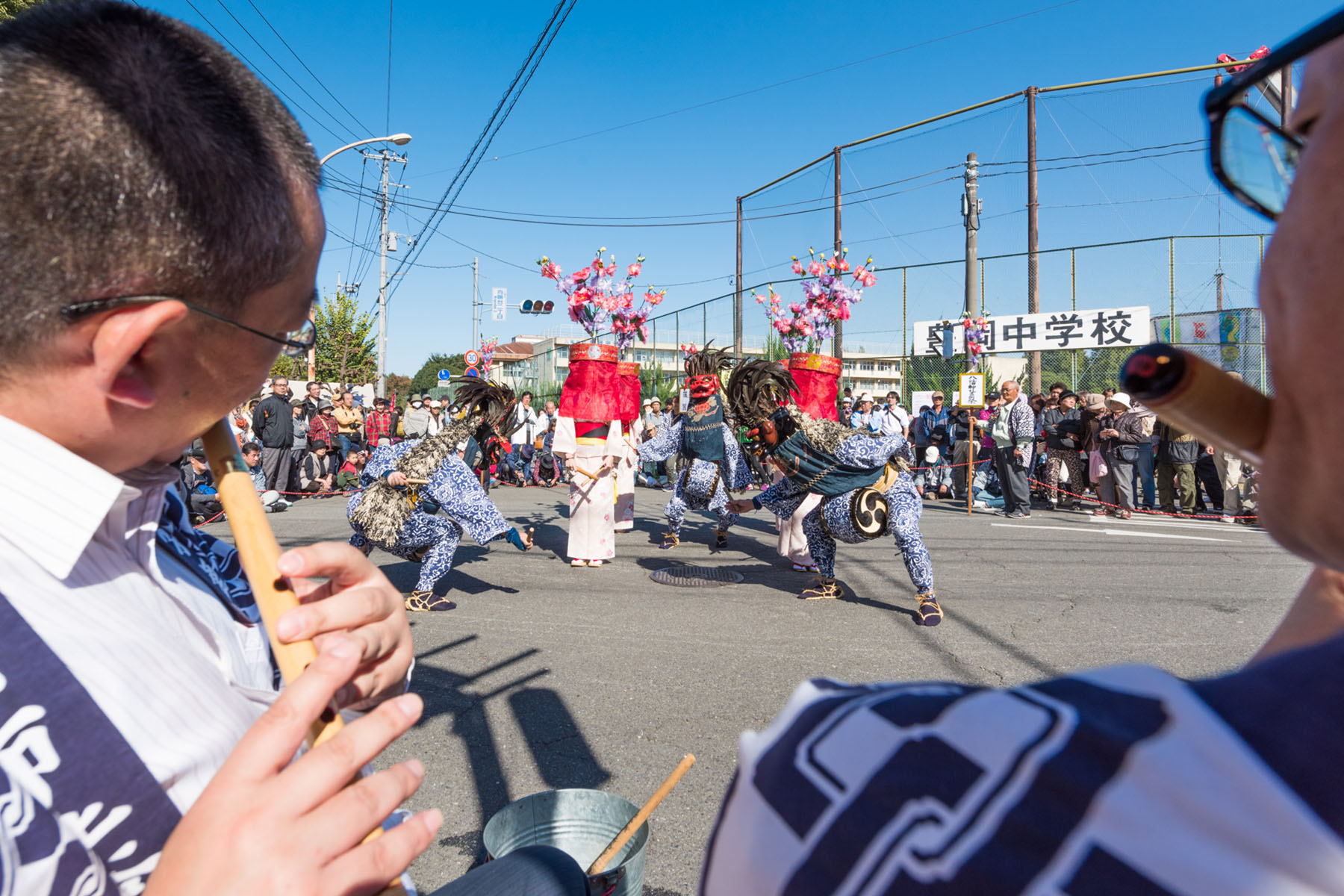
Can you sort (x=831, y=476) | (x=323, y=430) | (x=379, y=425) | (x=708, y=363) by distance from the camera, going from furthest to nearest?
(x=379, y=425) < (x=323, y=430) < (x=708, y=363) < (x=831, y=476)

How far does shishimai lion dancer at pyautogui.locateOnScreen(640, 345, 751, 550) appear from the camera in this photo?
320 inches

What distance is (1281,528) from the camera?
45 centimetres

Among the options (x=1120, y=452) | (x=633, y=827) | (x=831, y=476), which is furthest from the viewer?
(x=1120, y=452)

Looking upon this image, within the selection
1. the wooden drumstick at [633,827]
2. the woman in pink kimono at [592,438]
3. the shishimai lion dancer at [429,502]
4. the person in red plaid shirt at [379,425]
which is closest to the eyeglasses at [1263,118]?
the wooden drumstick at [633,827]

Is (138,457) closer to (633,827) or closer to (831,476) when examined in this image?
(633,827)

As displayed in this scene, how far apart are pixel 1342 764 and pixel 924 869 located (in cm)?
20

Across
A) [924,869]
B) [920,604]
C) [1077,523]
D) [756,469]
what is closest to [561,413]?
[756,469]

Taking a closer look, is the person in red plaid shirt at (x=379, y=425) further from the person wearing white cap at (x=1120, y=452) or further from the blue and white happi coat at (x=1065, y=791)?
the blue and white happi coat at (x=1065, y=791)

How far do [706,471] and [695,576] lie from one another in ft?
5.53

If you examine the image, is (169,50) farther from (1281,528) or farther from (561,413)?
(561,413)

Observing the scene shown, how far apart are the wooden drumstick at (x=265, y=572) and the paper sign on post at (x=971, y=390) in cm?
1078

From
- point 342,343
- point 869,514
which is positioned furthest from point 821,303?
point 342,343

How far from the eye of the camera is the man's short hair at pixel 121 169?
0.72m

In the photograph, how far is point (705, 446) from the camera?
8062mm
